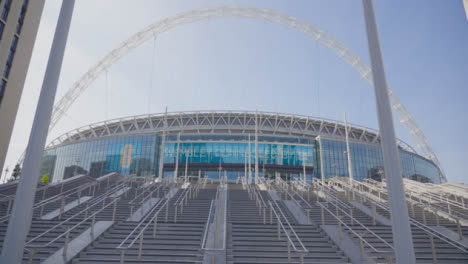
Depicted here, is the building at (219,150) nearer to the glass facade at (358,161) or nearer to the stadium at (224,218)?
the glass facade at (358,161)

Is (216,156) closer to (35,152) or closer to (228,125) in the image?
(228,125)

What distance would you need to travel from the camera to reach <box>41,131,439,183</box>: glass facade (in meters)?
54.4

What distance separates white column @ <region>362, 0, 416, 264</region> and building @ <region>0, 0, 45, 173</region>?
25.3 m

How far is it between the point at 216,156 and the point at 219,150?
1247mm

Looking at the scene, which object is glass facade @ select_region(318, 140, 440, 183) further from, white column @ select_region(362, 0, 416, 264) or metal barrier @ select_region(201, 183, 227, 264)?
white column @ select_region(362, 0, 416, 264)

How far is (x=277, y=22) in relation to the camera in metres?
51.8

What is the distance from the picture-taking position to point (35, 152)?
16.6ft

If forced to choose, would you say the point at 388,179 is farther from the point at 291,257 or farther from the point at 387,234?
the point at 387,234

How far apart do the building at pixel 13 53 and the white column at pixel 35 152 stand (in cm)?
2103

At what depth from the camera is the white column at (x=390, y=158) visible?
451 centimetres

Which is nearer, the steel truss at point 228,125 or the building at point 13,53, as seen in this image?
the building at point 13,53

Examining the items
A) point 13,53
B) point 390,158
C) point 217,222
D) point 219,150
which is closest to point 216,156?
point 219,150

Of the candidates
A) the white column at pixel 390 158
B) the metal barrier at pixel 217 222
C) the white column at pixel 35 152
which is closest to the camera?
the white column at pixel 390 158

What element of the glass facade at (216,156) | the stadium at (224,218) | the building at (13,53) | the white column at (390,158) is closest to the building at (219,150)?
the glass facade at (216,156)
